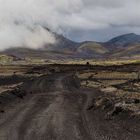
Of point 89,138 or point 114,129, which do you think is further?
point 114,129

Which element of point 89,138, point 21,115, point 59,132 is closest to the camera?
point 89,138

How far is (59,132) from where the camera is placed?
2370 cm

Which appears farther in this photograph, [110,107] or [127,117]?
[110,107]

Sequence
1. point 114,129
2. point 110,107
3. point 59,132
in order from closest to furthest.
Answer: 1. point 59,132
2. point 114,129
3. point 110,107

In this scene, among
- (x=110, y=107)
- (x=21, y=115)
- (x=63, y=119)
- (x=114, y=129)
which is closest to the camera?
(x=114, y=129)

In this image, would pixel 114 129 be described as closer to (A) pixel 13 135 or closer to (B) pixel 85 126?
(B) pixel 85 126

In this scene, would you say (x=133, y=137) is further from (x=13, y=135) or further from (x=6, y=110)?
(x=6, y=110)

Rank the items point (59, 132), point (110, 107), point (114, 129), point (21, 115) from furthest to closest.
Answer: point (110, 107), point (21, 115), point (114, 129), point (59, 132)

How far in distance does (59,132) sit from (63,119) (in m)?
6.22

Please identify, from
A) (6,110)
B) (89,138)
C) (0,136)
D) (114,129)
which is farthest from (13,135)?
(6,110)

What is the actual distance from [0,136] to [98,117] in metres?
11.2

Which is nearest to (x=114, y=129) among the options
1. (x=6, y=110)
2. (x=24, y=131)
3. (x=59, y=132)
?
(x=59, y=132)

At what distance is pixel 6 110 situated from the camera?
1444 inches

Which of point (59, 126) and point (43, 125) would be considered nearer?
point (59, 126)
